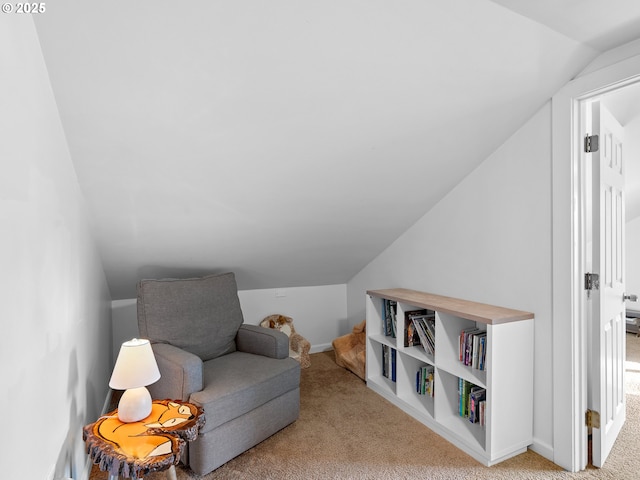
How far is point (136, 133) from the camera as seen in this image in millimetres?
1662

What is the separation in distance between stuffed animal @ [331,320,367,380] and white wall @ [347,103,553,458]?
75 cm

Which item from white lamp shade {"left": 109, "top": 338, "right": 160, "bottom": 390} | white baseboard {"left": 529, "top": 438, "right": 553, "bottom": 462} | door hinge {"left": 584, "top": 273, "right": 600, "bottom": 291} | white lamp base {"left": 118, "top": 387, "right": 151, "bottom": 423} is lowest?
white baseboard {"left": 529, "top": 438, "right": 553, "bottom": 462}

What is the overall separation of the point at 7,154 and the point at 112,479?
1285mm

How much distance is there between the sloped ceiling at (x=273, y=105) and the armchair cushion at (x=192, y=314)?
26cm

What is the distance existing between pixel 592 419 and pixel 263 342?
1.92m

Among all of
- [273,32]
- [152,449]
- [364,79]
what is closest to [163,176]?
[273,32]

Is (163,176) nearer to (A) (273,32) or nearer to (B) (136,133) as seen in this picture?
(B) (136,133)

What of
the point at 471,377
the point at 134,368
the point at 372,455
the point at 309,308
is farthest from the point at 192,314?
the point at 471,377

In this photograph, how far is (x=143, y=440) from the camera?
1.47 metres

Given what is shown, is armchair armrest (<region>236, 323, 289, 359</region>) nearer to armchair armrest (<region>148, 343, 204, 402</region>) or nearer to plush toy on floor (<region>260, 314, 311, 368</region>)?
armchair armrest (<region>148, 343, 204, 402</region>)

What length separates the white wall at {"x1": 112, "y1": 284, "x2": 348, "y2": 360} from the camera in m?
3.61

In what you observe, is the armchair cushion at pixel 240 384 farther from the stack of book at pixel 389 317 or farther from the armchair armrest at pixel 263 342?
the stack of book at pixel 389 317

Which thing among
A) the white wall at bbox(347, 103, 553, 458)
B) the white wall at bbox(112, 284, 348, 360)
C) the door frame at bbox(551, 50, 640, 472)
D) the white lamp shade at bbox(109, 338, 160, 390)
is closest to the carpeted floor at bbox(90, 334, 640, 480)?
the door frame at bbox(551, 50, 640, 472)

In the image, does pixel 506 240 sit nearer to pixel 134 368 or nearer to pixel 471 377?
pixel 471 377
